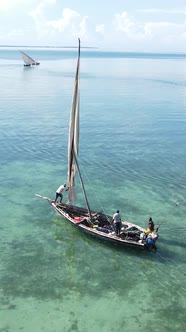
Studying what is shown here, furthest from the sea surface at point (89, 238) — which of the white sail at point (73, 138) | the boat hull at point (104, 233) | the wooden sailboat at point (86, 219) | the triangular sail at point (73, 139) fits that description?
the white sail at point (73, 138)

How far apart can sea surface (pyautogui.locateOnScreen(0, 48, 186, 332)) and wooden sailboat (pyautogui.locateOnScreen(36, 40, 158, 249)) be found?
0.79 metres

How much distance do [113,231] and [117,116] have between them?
149 feet

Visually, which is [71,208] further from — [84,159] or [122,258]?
[84,159]

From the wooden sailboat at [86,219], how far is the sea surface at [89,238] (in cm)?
79

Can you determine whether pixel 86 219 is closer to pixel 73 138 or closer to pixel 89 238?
pixel 89 238

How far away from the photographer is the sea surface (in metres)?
22.1

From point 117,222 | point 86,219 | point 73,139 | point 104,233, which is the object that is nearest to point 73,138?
point 73,139

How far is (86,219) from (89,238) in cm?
166

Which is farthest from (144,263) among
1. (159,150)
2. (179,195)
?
(159,150)

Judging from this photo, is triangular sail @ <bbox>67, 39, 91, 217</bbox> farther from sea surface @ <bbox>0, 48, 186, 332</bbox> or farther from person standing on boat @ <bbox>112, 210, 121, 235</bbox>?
sea surface @ <bbox>0, 48, 186, 332</bbox>

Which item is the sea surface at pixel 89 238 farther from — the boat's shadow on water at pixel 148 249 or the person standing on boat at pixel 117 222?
the person standing on boat at pixel 117 222

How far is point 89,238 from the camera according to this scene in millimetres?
29750

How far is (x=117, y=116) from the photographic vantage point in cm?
7256

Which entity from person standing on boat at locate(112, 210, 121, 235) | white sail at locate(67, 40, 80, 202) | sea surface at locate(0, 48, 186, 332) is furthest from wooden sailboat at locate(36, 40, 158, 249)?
sea surface at locate(0, 48, 186, 332)
